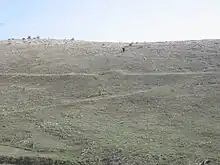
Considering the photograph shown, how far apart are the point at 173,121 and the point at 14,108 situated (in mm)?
16312

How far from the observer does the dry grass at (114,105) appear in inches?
1348

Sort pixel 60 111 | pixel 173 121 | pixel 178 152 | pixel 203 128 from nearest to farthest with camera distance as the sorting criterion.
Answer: pixel 178 152, pixel 203 128, pixel 173 121, pixel 60 111

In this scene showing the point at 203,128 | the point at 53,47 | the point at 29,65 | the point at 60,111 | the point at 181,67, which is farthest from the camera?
the point at 53,47

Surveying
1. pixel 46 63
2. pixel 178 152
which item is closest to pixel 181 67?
pixel 46 63

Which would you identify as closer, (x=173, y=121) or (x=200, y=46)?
(x=173, y=121)

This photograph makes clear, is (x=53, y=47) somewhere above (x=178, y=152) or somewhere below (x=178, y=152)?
above

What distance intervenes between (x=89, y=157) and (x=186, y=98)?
16817 mm

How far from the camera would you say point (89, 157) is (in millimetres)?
32906

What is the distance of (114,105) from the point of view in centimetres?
4572

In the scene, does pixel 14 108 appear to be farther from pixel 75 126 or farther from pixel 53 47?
pixel 53 47

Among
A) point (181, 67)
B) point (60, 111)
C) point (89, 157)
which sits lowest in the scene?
point (89, 157)

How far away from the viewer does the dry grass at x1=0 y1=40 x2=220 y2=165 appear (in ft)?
112

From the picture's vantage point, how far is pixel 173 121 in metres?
40.5

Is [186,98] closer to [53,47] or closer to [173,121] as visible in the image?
[173,121]
